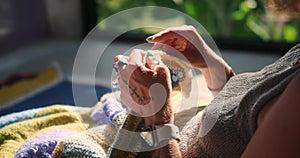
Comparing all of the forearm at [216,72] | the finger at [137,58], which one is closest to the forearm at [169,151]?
the finger at [137,58]

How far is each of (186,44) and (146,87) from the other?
24cm

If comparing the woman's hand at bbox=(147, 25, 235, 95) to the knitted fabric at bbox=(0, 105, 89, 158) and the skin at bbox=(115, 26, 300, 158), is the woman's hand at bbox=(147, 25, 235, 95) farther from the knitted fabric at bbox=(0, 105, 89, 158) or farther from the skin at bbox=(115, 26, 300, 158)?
the knitted fabric at bbox=(0, 105, 89, 158)

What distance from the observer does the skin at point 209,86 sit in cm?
62

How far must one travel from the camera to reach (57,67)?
1787 millimetres

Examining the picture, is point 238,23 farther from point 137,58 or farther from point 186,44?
point 137,58

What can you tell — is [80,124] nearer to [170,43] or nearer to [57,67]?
[170,43]

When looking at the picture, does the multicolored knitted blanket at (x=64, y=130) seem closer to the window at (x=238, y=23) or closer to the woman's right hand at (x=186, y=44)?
the woman's right hand at (x=186, y=44)

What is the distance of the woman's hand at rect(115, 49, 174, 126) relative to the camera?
2.36ft

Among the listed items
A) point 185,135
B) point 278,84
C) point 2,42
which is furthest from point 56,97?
point 278,84

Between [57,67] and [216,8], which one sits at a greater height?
[216,8]

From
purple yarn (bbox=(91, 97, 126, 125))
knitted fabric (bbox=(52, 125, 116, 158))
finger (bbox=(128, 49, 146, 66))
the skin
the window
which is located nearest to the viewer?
the skin

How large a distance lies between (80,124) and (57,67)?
78 centimetres

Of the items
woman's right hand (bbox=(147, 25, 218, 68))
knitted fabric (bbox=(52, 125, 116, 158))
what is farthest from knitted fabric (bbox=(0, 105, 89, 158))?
woman's right hand (bbox=(147, 25, 218, 68))

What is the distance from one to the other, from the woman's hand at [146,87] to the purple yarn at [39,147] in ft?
0.74
